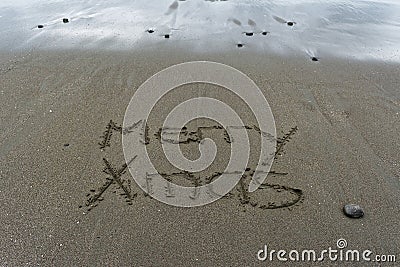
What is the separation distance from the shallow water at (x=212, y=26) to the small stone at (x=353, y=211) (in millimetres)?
2642

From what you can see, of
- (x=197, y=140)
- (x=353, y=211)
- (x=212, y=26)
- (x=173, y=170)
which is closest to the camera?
(x=353, y=211)

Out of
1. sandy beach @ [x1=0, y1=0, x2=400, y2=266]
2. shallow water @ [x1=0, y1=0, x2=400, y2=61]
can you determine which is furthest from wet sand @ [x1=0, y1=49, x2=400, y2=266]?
shallow water @ [x1=0, y1=0, x2=400, y2=61]

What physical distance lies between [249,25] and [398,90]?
2.37 m

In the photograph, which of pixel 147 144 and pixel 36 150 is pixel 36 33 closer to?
pixel 36 150

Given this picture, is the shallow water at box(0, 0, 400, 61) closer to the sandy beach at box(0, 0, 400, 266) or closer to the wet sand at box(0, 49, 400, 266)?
the sandy beach at box(0, 0, 400, 266)

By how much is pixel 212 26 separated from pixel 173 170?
126 inches

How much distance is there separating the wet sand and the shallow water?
55cm

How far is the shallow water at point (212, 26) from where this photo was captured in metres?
4.89

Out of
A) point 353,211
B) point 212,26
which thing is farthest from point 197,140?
point 212,26

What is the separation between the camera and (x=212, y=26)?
5453 millimetres

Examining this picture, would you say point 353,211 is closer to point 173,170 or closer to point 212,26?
point 173,170

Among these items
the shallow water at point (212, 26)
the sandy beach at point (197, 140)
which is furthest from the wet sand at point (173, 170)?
the shallow water at point (212, 26)

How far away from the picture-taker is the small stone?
257cm

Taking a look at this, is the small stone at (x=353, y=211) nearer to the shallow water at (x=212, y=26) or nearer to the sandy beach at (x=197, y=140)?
the sandy beach at (x=197, y=140)
